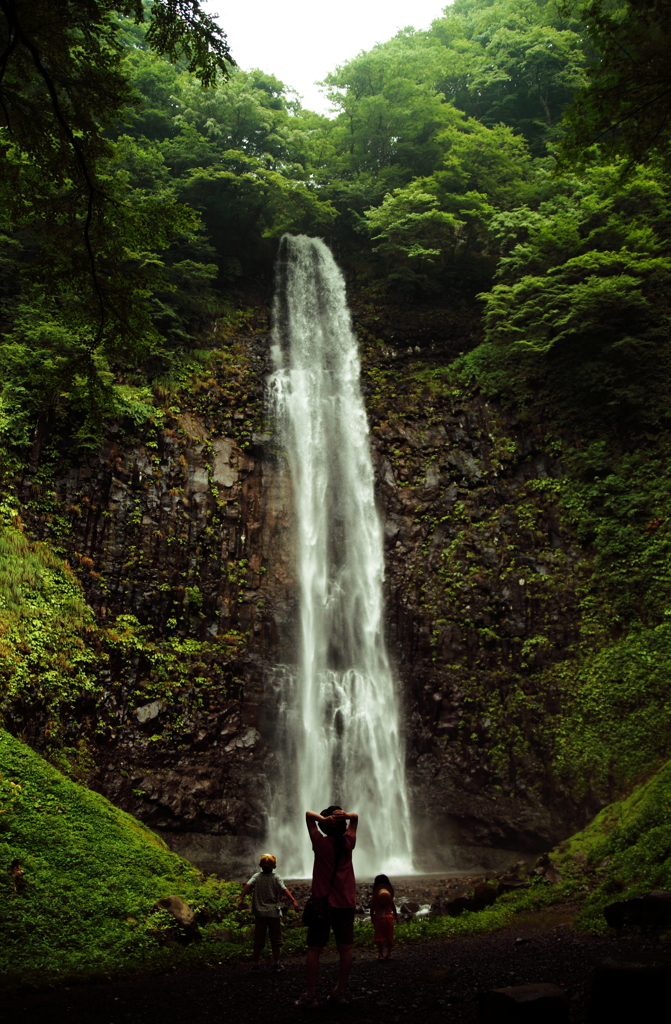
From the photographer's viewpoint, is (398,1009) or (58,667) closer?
(398,1009)

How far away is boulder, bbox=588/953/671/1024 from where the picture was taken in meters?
2.65

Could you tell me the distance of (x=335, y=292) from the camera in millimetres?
20250

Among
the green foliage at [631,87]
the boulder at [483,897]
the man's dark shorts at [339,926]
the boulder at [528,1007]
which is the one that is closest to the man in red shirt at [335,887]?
the man's dark shorts at [339,926]

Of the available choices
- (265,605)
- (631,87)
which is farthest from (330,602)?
(631,87)

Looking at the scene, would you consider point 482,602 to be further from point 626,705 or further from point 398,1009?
point 398,1009

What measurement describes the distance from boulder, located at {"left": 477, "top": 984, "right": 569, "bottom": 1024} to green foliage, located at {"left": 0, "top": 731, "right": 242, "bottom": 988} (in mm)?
3619

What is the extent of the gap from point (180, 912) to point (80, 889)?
104 cm

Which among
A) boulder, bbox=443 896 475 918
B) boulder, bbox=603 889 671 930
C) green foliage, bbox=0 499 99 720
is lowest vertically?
boulder, bbox=443 896 475 918

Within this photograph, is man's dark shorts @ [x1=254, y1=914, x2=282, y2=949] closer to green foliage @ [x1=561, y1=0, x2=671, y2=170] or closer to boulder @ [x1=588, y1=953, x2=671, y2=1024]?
boulder @ [x1=588, y1=953, x2=671, y2=1024]

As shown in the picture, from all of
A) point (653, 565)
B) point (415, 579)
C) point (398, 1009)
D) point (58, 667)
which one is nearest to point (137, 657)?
point (58, 667)

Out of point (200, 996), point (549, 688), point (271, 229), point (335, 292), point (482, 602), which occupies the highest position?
point (271, 229)

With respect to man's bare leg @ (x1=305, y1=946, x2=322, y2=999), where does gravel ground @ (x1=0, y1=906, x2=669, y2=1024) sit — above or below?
below

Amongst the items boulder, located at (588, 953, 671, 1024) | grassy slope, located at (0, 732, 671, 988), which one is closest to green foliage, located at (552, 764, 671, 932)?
grassy slope, located at (0, 732, 671, 988)

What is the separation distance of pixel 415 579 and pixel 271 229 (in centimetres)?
1245
